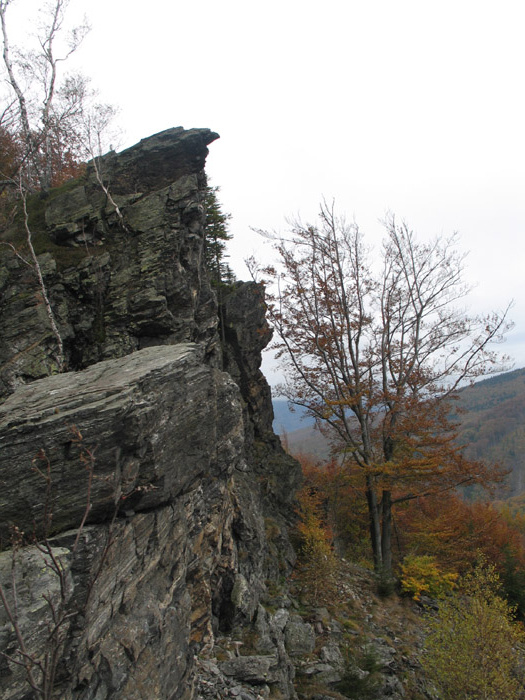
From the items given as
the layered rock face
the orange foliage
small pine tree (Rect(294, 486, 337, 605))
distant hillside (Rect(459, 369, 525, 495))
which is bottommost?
distant hillside (Rect(459, 369, 525, 495))

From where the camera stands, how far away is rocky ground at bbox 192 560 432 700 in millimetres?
9219

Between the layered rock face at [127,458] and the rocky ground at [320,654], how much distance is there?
52 cm

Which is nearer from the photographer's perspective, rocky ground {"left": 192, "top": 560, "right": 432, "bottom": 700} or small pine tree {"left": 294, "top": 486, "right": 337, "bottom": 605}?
rocky ground {"left": 192, "top": 560, "right": 432, "bottom": 700}

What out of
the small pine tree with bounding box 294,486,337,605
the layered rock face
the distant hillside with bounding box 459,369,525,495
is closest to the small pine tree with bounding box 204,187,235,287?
the layered rock face

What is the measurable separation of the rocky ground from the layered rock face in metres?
0.52

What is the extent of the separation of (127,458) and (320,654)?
1003cm

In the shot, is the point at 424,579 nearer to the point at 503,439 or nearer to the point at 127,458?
the point at 127,458

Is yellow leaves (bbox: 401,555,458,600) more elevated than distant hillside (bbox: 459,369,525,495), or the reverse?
yellow leaves (bbox: 401,555,458,600)

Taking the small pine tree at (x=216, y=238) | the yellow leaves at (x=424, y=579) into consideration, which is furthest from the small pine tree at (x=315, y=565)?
the small pine tree at (x=216, y=238)

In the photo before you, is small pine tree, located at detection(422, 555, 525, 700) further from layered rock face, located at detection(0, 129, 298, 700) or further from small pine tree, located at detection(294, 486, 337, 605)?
layered rock face, located at detection(0, 129, 298, 700)

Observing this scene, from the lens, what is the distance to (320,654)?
11.6 m

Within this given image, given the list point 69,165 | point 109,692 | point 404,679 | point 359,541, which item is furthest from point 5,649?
point 69,165

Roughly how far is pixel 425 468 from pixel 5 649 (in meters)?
14.5

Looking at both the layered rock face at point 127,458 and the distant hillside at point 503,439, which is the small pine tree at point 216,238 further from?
the distant hillside at point 503,439
